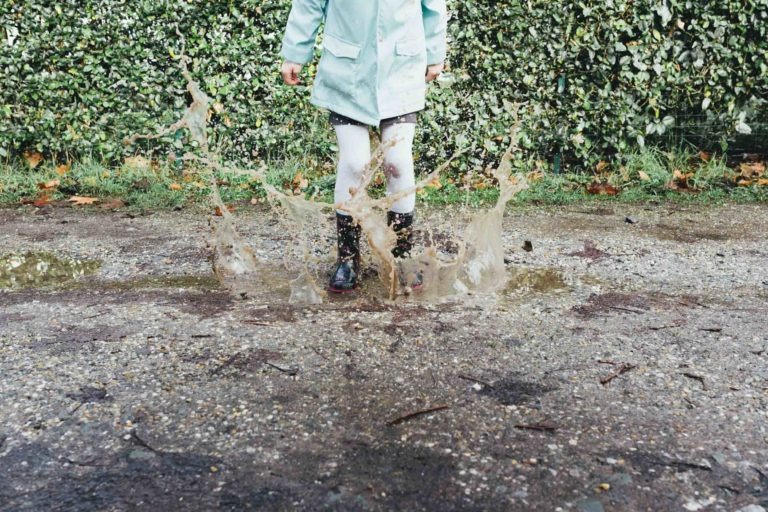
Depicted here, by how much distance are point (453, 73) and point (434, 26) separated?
212 cm

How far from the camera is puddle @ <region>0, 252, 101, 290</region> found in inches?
148

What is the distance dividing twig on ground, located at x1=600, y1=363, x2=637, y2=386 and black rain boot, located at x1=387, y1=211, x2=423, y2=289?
112 centimetres

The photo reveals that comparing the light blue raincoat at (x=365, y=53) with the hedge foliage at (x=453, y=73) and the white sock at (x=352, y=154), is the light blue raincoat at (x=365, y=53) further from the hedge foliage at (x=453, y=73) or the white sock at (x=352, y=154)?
the hedge foliage at (x=453, y=73)

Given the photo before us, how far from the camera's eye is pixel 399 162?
348 cm

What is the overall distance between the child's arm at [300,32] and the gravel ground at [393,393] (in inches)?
40.7

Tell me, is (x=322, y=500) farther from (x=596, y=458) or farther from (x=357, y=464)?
(x=596, y=458)

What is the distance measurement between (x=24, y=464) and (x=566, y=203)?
417 cm

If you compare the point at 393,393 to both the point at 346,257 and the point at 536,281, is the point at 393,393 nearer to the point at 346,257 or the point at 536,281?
the point at 346,257

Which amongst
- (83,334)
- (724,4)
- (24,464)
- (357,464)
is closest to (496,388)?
(357,464)

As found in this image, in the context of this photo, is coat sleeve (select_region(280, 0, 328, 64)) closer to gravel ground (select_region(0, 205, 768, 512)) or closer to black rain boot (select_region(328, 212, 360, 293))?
black rain boot (select_region(328, 212, 360, 293))

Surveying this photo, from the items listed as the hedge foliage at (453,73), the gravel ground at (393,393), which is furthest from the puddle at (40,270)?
the hedge foliage at (453,73)

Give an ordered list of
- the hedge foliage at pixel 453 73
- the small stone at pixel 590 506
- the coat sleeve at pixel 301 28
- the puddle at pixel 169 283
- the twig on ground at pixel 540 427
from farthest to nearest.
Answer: the hedge foliage at pixel 453 73
the puddle at pixel 169 283
the coat sleeve at pixel 301 28
the twig on ground at pixel 540 427
the small stone at pixel 590 506

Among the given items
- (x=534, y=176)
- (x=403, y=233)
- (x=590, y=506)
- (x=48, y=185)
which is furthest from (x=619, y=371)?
(x=48, y=185)

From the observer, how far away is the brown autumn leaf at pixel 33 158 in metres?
5.94
